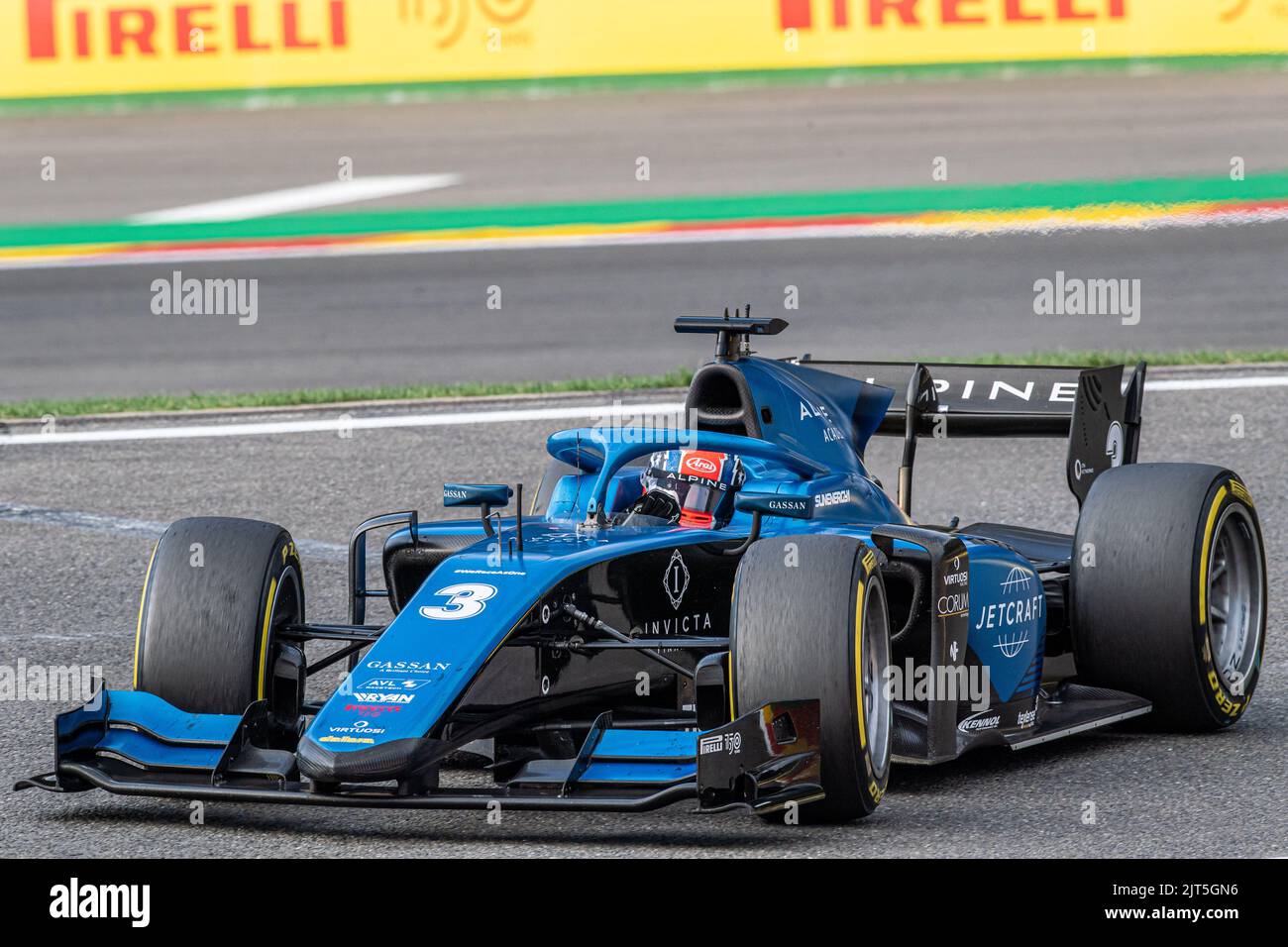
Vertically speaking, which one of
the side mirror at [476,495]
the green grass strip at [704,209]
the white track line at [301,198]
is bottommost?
the side mirror at [476,495]

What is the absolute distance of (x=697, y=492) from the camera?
259 inches

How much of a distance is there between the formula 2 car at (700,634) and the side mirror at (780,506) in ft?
0.04

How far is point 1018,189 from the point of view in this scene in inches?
715

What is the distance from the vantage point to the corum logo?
75.9 ft

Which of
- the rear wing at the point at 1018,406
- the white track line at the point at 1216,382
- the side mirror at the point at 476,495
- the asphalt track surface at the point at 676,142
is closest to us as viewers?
the side mirror at the point at 476,495

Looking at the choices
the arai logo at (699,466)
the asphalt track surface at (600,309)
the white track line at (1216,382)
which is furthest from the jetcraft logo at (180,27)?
the arai logo at (699,466)

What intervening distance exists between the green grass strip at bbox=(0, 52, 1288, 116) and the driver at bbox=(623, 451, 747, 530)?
17440 mm

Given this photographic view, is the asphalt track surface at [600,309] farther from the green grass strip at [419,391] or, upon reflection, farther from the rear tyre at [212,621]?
the rear tyre at [212,621]

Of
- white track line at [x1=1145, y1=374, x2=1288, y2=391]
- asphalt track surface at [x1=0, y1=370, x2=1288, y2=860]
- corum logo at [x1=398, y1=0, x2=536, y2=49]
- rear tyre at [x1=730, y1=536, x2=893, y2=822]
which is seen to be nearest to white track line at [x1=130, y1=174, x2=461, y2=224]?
corum logo at [x1=398, y1=0, x2=536, y2=49]

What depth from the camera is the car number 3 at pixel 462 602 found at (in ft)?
18.9

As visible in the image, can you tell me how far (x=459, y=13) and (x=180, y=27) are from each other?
120 inches

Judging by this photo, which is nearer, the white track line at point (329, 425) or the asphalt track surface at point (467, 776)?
the asphalt track surface at point (467, 776)

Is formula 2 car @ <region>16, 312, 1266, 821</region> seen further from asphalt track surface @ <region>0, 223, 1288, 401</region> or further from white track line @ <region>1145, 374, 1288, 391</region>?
asphalt track surface @ <region>0, 223, 1288, 401</region>

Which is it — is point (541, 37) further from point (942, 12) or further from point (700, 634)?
point (700, 634)
